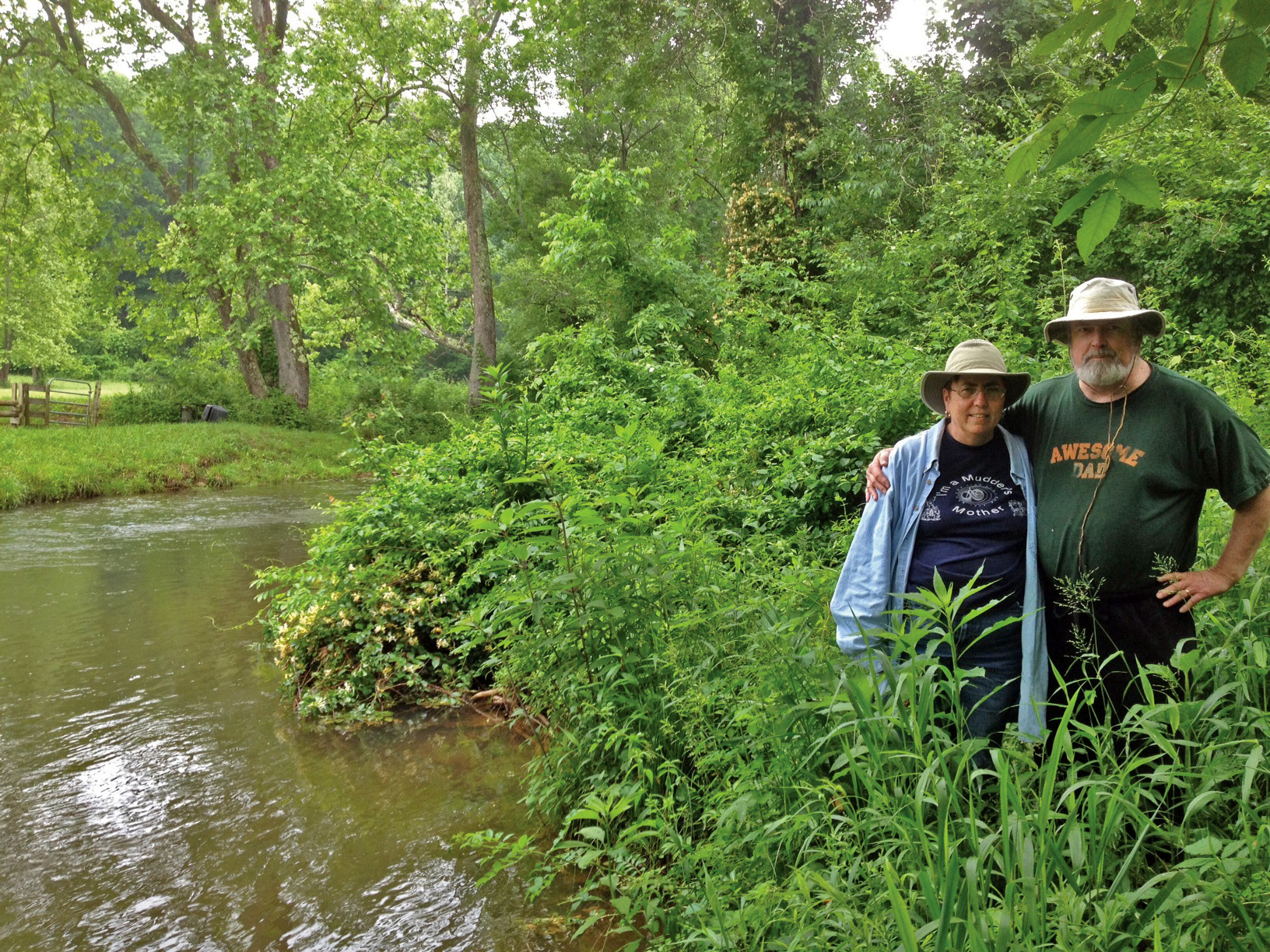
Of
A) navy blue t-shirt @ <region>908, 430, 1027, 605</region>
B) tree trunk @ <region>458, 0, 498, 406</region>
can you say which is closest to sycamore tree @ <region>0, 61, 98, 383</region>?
tree trunk @ <region>458, 0, 498, 406</region>

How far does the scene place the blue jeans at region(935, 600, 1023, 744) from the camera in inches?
118

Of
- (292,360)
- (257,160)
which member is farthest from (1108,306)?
(292,360)

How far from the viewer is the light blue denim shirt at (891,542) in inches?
122

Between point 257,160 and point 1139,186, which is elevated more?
point 257,160

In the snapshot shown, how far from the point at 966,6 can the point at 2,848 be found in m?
17.3

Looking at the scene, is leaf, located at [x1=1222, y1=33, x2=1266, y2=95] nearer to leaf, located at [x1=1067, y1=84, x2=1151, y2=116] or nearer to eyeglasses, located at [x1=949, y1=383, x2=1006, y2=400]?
leaf, located at [x1=1067, y1=84, x2=1151, y2=116]

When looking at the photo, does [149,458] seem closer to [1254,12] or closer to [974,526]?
[974,526]

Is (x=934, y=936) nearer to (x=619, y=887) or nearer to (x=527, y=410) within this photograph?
(x=619, y=887)

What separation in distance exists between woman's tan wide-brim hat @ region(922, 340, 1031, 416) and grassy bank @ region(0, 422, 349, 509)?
45.5ft

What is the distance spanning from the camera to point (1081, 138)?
5.92ft

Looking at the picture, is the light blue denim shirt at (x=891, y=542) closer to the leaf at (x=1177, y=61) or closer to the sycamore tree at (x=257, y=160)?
the leaf at (x=1177, y=61)

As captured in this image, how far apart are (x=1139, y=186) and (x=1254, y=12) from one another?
466 mm

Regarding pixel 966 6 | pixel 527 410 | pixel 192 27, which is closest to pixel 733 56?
pixel 966 6

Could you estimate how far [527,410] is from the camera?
882 cm
